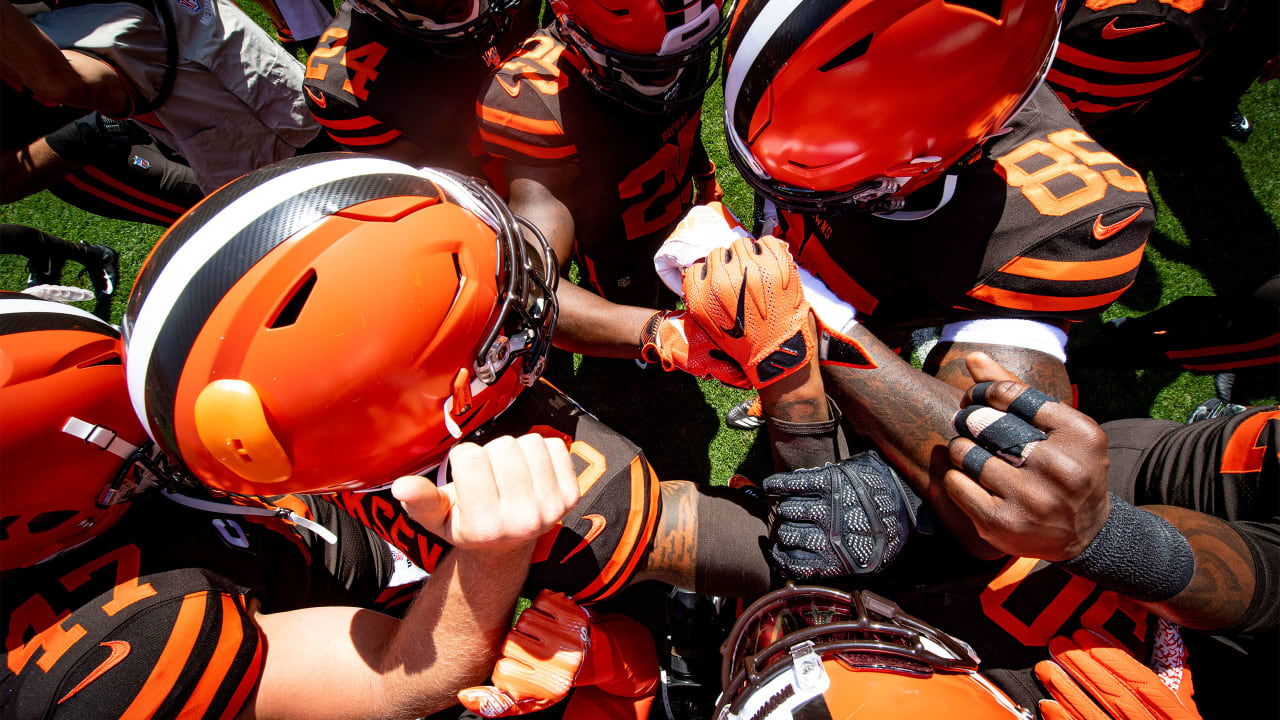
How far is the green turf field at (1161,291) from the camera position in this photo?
10.5 ft

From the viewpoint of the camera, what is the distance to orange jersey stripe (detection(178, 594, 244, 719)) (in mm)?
→ 1438

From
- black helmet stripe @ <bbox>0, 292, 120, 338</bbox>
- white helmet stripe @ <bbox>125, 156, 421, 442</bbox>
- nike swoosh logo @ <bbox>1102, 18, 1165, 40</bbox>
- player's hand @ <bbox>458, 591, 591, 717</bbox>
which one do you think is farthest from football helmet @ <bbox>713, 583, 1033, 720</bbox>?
nike swoosh logo @ <bbox>1102, 18, 1165, 40</bbox>

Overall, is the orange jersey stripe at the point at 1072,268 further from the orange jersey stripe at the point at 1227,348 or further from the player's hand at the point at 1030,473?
the orange jersey stripe at the point at 1227,348

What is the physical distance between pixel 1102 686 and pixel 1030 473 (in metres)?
0.63

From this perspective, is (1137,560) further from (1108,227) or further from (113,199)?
(113,199)

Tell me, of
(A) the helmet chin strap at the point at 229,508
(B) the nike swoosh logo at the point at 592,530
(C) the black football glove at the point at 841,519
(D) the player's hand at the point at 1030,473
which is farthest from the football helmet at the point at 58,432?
(D) the player's hand at the point at 1030,473

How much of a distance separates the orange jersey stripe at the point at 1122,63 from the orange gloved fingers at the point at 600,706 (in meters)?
3.38

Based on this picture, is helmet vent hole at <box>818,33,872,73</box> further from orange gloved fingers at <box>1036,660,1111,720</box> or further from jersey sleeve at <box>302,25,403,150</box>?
jersey sleeve at <box>302,25,403,150</box>

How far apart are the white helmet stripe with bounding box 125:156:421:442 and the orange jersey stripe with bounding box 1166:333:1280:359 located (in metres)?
3.86

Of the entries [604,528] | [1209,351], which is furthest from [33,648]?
[1209,351]

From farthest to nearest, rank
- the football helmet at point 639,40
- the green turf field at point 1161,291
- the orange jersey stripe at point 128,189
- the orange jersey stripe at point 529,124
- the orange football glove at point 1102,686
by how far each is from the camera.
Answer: the green turf field at point 1161,291 → the orange jersey stripe at point 128,189 → the orange jersey stripe at point 529,124 → the football helmet at point 639,40 → the orange football glove at point 1102,686

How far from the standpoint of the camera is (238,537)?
1.82 metres

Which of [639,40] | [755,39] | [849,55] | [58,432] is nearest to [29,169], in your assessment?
[58,432]

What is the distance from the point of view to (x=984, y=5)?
130 cm
